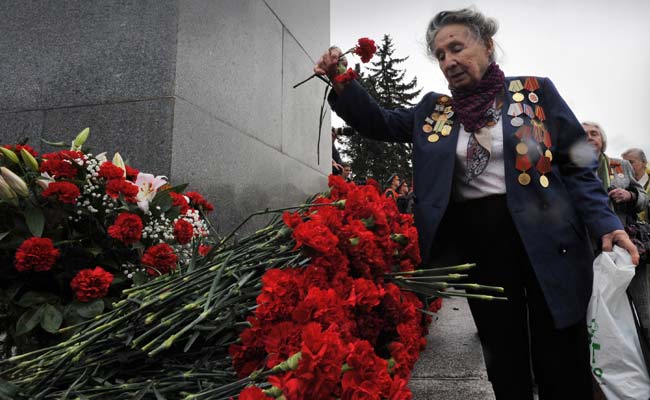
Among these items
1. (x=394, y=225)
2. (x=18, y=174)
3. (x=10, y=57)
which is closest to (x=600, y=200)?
(x=394, y=225)

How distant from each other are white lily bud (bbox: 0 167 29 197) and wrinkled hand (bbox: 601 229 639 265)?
1.95 meters

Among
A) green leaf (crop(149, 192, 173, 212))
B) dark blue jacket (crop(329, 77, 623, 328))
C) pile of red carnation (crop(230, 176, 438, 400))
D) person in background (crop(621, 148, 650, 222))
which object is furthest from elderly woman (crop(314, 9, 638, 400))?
person in background (crop(621, 148, 650, 222))

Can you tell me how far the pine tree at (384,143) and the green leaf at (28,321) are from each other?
80.1ft

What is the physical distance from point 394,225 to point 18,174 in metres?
1.28

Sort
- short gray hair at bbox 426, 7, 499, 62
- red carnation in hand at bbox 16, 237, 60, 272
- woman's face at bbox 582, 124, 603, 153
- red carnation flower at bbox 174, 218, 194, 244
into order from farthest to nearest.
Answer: woman's face at bbox 582, 124, 603, 153 < short gray hair at bbox 426, 7, 499, 62 < red carnation flower at bbox 174, 218, 194, 244 < red carnation in hand at bbox 16, 237, 60, 272

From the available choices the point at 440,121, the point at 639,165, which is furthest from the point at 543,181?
the point at 639,165

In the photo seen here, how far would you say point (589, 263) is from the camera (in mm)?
1882

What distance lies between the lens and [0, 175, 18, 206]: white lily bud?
4.93 feet

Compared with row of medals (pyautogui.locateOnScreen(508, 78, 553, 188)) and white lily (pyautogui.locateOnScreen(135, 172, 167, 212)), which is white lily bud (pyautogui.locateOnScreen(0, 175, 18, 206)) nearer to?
white lily (pyautogui.locateOnScreen(135, 172, 167, 212))

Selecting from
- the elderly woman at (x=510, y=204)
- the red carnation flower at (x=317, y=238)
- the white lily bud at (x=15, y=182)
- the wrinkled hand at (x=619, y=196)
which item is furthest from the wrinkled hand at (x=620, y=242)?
the wrinkled hand at (x=619, y=196)

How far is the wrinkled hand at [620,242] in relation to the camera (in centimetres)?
173

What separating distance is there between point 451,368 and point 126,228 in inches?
98.1

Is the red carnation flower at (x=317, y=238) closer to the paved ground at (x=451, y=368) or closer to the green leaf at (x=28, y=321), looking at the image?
the green leaf at (x=28, y=321)

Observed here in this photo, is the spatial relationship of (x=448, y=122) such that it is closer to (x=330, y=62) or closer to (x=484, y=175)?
(x=484, y=175)
